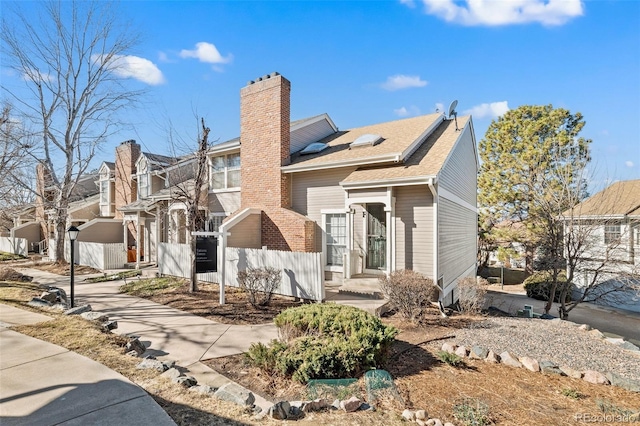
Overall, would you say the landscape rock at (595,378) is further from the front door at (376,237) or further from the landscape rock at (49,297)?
the landscape rock at (49,297)

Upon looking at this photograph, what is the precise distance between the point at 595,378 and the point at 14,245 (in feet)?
122

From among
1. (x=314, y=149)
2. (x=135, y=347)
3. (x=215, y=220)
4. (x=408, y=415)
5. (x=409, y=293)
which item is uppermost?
(x=314, y=149)

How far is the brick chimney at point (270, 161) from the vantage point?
12.0 meters

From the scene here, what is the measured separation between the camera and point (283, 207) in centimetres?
1245

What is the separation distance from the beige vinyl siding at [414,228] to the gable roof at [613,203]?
7152 millimetres

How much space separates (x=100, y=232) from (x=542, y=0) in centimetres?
2545

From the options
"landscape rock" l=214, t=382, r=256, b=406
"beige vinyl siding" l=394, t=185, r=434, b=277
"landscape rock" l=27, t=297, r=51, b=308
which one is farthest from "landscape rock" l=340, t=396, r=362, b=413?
"landscape rock" l=27, t=297, r=51, b=308

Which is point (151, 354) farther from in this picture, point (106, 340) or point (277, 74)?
point (277, 74)

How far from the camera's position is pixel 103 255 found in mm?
16859

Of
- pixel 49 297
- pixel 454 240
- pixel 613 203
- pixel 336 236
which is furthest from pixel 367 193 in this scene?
pixel 613 203

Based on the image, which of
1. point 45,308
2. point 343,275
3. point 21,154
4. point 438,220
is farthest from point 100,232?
point 438,220

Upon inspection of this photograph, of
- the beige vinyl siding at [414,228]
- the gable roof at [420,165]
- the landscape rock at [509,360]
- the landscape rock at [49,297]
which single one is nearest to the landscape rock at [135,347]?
the landscape rock at [49,297]

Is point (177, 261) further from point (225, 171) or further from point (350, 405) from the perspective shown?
point (350, 405)

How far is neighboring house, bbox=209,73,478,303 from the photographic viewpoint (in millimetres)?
9836
